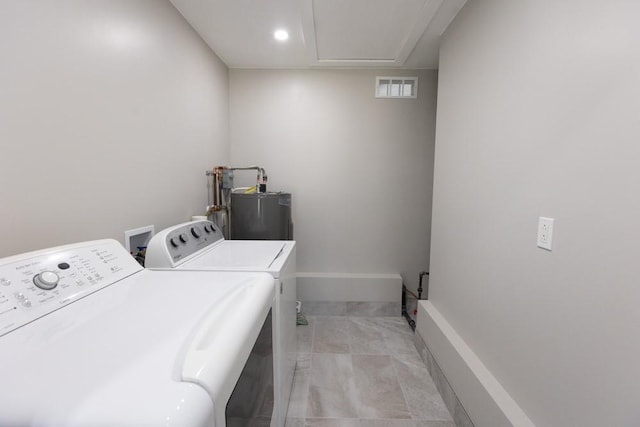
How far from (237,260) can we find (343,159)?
5.62ft

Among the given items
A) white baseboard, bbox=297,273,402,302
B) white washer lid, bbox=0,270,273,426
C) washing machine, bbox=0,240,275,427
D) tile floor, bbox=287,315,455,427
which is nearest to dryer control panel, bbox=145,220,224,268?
washing machine, bbox=0,240,275,427

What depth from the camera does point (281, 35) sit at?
2.11m

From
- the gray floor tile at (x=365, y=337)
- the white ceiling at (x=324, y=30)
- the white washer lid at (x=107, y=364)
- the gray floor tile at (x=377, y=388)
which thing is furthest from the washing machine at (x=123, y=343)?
the white ceiling at (x=324, y=30)

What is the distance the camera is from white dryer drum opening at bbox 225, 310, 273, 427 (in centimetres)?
71

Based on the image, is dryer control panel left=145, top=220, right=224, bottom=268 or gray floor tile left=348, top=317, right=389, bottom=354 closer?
dryer control panel left=145, top=220, right=224, bottom=268

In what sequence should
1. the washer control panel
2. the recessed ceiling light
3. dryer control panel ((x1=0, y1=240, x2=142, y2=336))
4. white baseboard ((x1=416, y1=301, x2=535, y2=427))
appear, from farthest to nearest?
the recessed ceiling light → the washer control panel → white baseboard ((x1=416, y1=301, x2=535, y2=427)) → dryer control panel ((x1=0, y1=240, x2=142, y2=336))

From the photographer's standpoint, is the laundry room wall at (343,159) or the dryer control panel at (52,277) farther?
the laundry room wall at (343,159)

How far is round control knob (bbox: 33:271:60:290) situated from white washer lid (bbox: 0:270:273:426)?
0.08 metres

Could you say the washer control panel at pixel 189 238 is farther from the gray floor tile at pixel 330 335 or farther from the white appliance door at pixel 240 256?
the gray floor tile at pixel 330 335

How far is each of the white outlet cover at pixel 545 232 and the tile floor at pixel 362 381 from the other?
1178mm

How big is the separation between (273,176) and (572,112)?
2.26m

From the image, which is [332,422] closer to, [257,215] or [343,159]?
[257,215]

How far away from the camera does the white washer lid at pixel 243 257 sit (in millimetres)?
1253

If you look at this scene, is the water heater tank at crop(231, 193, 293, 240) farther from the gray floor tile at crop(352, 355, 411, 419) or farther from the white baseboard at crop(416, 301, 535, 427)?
the white baseboard at crop(416, 301, 535, 427)
